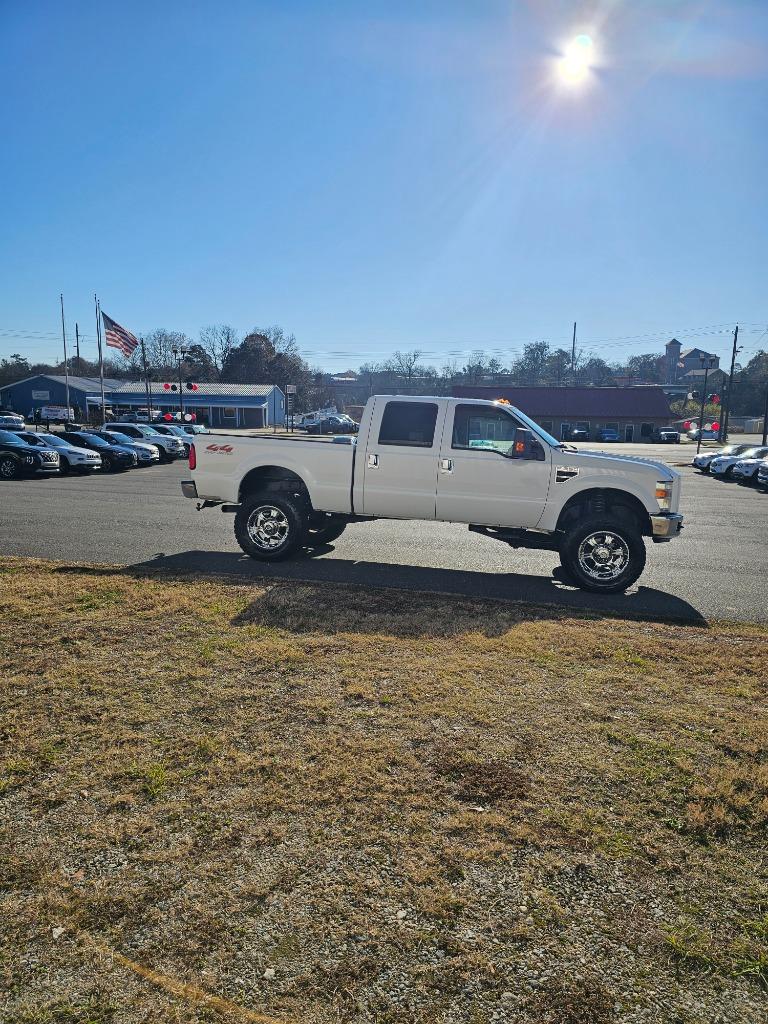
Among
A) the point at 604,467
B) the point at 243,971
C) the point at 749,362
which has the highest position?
the point at 749,362

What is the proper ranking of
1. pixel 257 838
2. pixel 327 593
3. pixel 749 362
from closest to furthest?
pixel 257 838
pixel 327 593
pixel 749 362

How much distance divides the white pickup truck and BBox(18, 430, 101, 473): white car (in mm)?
14395

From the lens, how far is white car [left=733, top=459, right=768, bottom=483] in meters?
24.2

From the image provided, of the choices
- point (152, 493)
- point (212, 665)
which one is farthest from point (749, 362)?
point (212, 665)

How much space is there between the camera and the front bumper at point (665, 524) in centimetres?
774

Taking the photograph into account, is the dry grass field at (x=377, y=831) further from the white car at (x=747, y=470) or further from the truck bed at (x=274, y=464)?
the white car at (x=747, y=470)

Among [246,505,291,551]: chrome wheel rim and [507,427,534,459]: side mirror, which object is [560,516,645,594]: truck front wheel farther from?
[246,505,291,551]: chrome wheel rim

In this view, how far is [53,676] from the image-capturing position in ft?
15.2

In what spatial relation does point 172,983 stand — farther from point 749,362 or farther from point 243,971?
point 749,362

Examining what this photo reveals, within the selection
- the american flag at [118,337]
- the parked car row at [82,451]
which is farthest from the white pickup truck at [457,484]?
the american flag at [118,337]

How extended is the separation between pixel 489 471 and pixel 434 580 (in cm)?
155

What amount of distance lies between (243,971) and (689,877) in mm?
1910

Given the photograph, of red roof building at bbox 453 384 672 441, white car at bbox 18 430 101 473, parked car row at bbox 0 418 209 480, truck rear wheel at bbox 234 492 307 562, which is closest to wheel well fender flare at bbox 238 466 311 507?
truck rear wheel at bbox 234 492 307 562

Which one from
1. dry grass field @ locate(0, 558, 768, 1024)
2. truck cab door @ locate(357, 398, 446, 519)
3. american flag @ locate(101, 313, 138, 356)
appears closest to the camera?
dry grass field @ locate(0, 558, 768, 1024)
